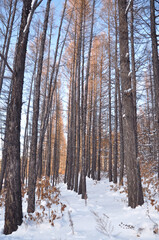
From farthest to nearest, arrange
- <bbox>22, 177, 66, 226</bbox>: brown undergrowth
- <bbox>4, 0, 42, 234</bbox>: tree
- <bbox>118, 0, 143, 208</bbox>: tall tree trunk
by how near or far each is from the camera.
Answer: <bbox>118, 0, 143, 208</bbox>: tall tree trunk, <bbox>22, 177, 66, 226</bbox>: brown undergrowth, <bbox>4, 0, 42, 234</bbox>: tree

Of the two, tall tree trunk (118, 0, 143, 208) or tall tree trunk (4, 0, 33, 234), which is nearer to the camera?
tall tree trunk (4, 0, 33, 234)

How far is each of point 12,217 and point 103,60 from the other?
1265 centimetres

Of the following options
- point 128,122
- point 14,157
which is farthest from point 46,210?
point 128,122

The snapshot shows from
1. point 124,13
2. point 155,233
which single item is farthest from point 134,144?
point 124,13

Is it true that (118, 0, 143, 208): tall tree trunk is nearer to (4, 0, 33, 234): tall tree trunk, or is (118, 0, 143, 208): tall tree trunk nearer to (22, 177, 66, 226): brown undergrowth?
(22, 177, 66, 226): brown undergrowth

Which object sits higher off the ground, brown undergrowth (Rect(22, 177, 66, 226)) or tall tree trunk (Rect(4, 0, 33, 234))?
tall tree trunk (Rect(4, 0, 33, 234))

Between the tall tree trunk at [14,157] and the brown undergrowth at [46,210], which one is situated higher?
the tall tree trunk at [14,157]

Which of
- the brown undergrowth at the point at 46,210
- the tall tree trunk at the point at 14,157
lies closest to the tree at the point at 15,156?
the tall tree trunk at the point at 14,157

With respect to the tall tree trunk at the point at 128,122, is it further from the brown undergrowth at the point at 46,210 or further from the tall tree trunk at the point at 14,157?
the tall tree trunk at the point at 14,157

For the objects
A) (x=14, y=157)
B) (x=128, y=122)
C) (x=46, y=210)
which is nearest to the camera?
(x=14, y=157)

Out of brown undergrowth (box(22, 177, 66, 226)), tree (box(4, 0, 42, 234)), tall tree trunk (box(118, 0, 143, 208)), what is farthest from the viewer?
tall tree trunk (box(118, 0, 143, 208))

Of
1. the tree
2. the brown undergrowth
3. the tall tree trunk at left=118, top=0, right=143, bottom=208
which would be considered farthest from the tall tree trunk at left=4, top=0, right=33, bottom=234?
the tall tree trunk at left=118, top=0, right=143, bottom=208

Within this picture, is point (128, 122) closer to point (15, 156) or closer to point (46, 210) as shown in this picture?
point (15, 156)

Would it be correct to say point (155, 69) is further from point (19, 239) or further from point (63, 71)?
point (63, 71)
